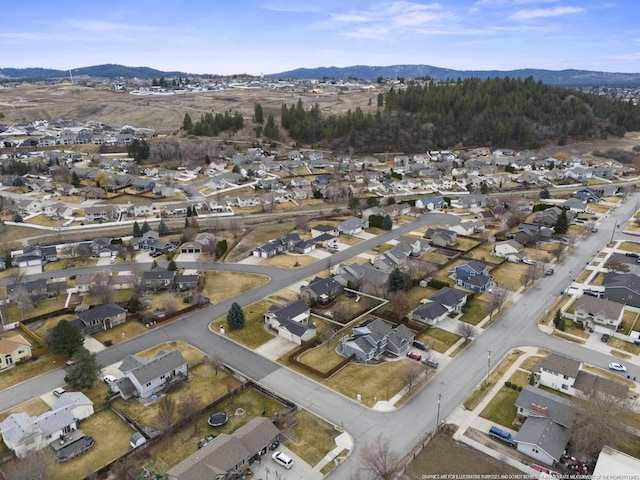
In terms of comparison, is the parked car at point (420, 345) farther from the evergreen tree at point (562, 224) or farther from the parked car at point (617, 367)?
the evergreen tree at point (562, 224)

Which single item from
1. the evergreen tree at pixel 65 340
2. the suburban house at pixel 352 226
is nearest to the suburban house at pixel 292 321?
the evergreen tree at pixel 65 340

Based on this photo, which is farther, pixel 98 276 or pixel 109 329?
pixel 98 276

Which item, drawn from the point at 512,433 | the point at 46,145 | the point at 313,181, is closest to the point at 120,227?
the point at 313,181

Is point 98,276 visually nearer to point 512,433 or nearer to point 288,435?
point 288,435

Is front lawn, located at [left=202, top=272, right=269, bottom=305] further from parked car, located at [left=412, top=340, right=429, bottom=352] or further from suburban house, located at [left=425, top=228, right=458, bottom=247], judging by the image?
suburban house, located at [left=425, top=228, right=458, bottom=247]

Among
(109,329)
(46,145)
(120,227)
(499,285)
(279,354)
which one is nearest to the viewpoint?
Answer: (279,354)

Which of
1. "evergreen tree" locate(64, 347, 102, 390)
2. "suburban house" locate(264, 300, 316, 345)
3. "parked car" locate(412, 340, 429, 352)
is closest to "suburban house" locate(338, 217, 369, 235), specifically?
"suburban house" locate(264, 300, 316, 345)

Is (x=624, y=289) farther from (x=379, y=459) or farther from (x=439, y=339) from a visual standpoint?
(x=379, y=459)

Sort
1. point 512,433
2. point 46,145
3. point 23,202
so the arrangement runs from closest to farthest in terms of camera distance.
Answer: point 512,433 → point 23,202 → point 46,145
